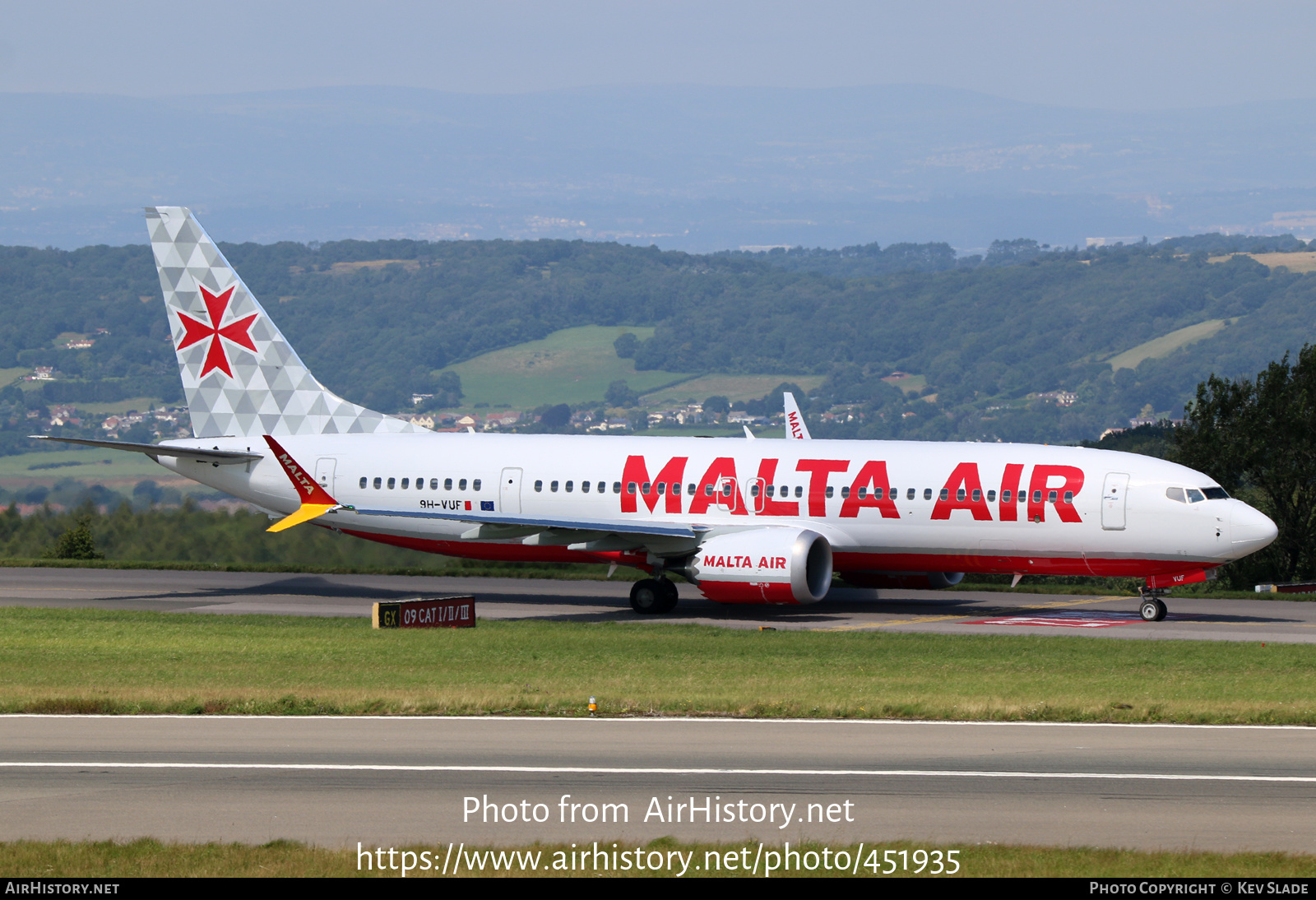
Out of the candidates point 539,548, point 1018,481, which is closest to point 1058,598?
point 1018,481

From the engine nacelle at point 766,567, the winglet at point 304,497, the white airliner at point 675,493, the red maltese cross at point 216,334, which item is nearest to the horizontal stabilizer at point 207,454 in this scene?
the white airliner at point 675,493

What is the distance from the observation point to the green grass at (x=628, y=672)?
2256 cm

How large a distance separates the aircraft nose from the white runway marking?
18525 mm

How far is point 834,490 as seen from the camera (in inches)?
1527

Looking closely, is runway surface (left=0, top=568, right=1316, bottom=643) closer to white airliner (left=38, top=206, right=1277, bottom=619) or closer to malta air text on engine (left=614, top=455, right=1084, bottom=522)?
white airliner (left=38, top=206, right=1277, bottom=619)

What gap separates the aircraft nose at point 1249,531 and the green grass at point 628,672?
4133mm

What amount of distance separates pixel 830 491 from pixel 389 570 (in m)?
17.9

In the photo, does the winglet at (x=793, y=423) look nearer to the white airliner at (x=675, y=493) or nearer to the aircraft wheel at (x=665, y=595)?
the white airliner at (x=675, y=493)

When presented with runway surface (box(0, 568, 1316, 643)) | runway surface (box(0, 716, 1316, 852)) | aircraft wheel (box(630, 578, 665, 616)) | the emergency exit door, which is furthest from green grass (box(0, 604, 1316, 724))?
the emergency exit door

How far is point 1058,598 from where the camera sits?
142 ft

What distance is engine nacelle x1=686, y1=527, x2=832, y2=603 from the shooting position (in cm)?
3681

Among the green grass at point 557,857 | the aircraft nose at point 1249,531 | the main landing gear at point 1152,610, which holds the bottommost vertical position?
the main landing gear at point 1152,610

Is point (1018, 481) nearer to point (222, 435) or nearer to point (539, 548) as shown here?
point (539, 548)

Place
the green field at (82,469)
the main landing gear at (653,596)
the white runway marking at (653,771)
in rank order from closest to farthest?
the white runway marking at (653,771)
the main landing gear at (653,596)
the green field at (82,469)
